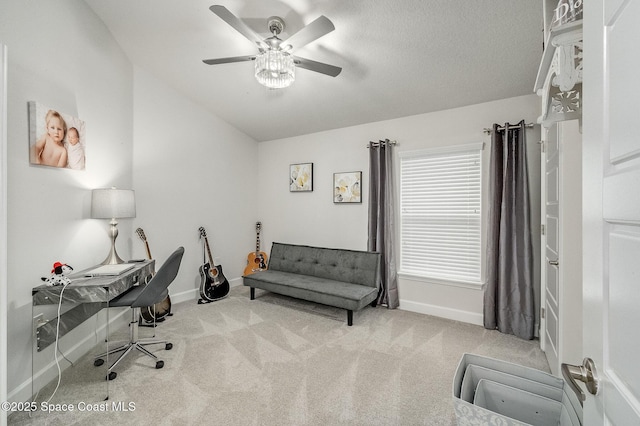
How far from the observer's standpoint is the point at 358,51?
2545mm

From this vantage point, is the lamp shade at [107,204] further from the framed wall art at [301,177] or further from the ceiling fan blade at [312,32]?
the framed wall art at [301,177]

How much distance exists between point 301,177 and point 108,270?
276cm

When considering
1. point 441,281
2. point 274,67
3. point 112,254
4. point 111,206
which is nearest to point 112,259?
point 112,254

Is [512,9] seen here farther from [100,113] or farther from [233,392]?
[100,113]

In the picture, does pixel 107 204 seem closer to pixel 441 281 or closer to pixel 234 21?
pixel 234 21

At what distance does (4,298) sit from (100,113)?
6.67ft

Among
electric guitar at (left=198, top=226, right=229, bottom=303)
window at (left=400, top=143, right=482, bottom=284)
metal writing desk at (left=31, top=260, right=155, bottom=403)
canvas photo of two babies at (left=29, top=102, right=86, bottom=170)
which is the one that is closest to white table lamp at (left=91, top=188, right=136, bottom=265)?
canvas photo of two babies at (left=29, top=102, right=86, bottom=170)

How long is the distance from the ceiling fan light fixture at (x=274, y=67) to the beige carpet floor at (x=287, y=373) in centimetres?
225

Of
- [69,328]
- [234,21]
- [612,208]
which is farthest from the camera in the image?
[69,328]

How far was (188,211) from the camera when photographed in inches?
155

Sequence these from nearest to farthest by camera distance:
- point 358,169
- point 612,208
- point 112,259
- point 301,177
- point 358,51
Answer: point 612,208 < point 358,51 < point 112,259 < point 358,169 < point 301,177

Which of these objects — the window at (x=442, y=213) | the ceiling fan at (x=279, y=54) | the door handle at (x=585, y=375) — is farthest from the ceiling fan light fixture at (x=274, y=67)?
the door handle at (x=585, y=375)

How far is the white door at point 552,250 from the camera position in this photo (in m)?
2.01

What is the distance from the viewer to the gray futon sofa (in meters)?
3.18
